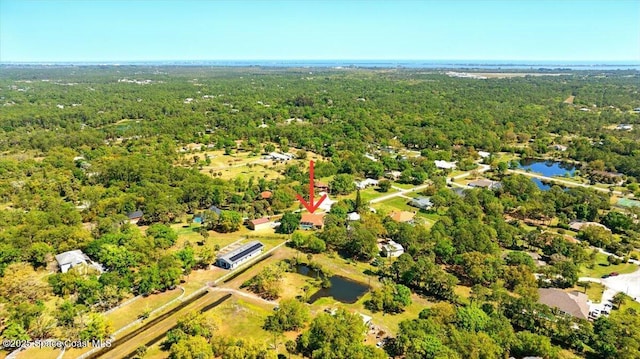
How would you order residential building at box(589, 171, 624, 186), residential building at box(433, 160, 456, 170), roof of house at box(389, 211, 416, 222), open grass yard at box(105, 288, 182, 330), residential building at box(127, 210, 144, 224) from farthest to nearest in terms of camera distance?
residential building at box(433, 160, 456, 170) < residential building at box(589, 171, 624, 186) < roof of house at box(389, 211, 416, 222) < residential building at box(127, 210, 144, 224) < open grass yard at box(105, 288, 182, 330)

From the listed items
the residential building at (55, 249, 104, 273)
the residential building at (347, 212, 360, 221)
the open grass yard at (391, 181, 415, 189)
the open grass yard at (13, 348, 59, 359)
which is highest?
the residential building at (55, 249, 104, 273)

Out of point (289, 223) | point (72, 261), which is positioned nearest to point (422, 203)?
point (289, 223)

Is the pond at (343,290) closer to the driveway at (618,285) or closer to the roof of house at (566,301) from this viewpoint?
the roof of house at (566,301)

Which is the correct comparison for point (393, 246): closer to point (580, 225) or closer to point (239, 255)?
point (239, 255)

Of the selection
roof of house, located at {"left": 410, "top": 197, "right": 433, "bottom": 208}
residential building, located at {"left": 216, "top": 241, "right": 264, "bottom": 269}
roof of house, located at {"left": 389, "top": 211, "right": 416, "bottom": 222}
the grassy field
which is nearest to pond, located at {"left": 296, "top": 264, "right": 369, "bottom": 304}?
residential building, located at {"left": 216, "top": 241, "right": 264, "bottom": 269}

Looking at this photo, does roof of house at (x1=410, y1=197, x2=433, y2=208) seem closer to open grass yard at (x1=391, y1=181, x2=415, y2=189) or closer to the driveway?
open grass yard at (x1=391, y1=181, x2=415, y2=189)

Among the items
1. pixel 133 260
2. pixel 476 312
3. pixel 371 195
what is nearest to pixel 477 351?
pixel 476 312

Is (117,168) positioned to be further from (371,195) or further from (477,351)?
(477,351)
